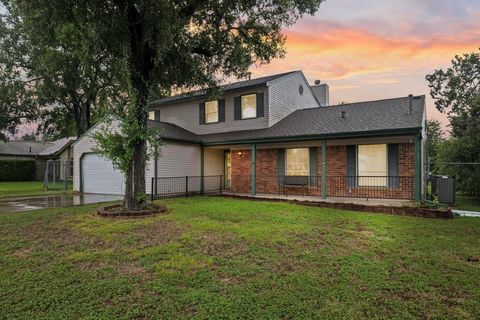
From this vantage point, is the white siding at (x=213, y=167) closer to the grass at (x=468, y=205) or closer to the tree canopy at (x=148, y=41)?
the tree canopy at (x=148, y=41)

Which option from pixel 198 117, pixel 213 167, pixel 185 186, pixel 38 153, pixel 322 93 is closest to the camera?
pixel 185 186

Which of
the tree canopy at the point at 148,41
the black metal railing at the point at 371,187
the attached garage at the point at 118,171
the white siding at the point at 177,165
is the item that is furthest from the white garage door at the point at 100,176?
the black metal railing at the point at 371,187

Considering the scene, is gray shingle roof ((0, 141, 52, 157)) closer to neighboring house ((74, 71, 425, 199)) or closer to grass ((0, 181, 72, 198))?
grass ((0, 181, 72, 198))

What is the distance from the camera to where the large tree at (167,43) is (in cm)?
884

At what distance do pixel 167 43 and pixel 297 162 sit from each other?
8389 millimetres

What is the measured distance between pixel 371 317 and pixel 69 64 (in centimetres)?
2149

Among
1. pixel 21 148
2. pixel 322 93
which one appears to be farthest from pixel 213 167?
pixel 21 148

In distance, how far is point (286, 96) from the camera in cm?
1681

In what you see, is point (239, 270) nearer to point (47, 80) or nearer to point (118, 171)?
point (118, 171)

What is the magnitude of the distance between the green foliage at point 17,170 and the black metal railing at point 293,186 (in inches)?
899

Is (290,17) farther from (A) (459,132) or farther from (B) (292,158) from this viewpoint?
(A) (459,132)

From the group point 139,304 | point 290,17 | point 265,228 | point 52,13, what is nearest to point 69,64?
point 52,13

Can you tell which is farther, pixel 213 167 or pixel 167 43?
pixel 213 167

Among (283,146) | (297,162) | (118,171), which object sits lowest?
(118,171)
